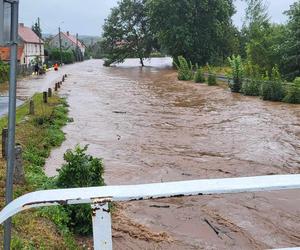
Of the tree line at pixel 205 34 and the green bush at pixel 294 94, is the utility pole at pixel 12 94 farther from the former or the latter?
the tree line at pixel 205 34

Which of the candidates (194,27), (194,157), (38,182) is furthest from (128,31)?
(38,182)

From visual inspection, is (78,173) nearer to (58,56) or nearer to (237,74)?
(237,74)

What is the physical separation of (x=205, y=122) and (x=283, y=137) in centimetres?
376

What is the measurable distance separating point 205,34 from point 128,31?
19.3 m

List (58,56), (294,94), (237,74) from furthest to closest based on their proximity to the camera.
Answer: (58,56) → (237,74) → (294,94)

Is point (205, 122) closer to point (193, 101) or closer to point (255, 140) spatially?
point (255, 140)

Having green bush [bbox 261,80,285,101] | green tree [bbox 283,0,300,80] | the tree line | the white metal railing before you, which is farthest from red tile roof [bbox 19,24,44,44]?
the white metal railing

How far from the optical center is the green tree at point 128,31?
6456cm

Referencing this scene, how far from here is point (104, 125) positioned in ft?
54.5

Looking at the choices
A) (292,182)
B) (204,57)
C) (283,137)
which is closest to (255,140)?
(283,137)

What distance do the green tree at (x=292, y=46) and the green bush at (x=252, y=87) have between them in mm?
2769

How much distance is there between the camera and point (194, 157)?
1179 centimetres

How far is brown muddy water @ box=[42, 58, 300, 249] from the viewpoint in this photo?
667 centimetres

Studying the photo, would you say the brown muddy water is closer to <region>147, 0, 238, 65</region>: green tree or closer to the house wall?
<region>147, 0, 238, 65</region>: green tree
